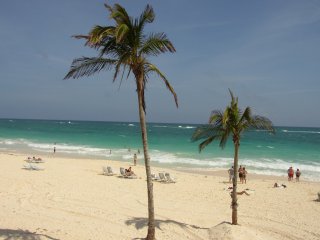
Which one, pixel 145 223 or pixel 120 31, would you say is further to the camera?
pixel 145 223

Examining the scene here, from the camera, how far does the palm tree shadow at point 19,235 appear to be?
30.7 feet

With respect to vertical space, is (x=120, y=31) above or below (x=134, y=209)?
above

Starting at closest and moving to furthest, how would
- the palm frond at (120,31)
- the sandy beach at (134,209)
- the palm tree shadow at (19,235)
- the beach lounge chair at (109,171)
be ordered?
the palm frond at (120,31), the palm tree shadow at (19,235), the sandy beach at (134,209), the beach lounge chair at (109,171)

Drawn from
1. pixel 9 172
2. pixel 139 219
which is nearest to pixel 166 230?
pixel 139 219

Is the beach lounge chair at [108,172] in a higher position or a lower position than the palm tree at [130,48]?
lower

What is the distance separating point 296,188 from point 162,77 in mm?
17565

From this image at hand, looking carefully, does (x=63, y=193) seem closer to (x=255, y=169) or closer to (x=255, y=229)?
(x=255, y=229)

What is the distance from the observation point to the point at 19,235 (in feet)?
31.4

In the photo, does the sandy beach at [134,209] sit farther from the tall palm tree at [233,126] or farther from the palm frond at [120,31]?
the palm frond at [120,31]

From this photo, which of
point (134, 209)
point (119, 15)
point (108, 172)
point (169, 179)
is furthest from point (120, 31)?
point (108, 172)

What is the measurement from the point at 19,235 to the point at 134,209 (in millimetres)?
5559

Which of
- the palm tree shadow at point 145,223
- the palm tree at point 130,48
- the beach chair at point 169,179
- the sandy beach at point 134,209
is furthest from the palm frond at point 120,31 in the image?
the beach chair at point 169,179

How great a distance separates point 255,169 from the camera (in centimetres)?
3478

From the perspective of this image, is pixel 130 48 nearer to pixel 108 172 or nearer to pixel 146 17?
pixel 146 17
